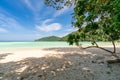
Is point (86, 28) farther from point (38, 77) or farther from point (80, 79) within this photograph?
point (38, 77)

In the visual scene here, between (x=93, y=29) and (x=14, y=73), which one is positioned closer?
(x=93, y=29)

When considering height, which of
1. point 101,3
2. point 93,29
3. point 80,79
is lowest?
point 80,79

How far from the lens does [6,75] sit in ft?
17.4

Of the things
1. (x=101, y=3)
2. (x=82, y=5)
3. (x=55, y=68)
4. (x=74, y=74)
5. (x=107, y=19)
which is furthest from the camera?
(x=55, y=68)

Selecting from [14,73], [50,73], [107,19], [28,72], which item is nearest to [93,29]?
[107,19]

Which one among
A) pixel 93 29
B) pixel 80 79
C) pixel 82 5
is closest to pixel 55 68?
pixel 80 79

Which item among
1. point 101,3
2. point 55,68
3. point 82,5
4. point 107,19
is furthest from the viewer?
point 55,68

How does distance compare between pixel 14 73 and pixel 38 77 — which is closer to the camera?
pixel 38 77

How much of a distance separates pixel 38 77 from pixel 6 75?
4.32 feet

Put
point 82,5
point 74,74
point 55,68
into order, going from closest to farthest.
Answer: point 82,5 < point 74,74 < point 55,68

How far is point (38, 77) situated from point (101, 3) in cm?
334

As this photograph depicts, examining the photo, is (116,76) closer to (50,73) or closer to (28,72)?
(50,73)

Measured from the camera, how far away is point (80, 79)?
4.85 metres

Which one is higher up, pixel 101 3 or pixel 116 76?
pixel 101 3
